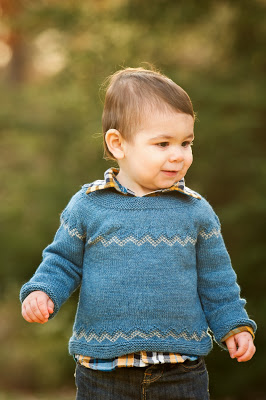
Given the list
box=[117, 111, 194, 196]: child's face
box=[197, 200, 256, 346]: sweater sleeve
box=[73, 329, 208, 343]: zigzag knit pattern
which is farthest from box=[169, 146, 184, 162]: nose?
box=[73, 329, 208, 343]: zigzag knit pattern

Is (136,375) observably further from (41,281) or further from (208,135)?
(208,135)

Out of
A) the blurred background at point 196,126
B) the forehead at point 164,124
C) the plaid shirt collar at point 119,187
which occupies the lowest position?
the blurred background at point 196,126

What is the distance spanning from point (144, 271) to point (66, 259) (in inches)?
12.0

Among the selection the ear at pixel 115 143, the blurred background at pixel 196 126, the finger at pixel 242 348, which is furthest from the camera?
the blurred background at pixel 196 126

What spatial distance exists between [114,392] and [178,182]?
→ 0.76 metres

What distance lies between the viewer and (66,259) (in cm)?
216

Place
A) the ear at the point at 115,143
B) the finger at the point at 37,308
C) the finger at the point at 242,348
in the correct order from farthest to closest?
1. the ear at the point at 115,143
2. the finger at the point at 242,348
3. the finger at the point at 37,308

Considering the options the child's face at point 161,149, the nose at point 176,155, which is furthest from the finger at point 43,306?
the nose at point 176,155

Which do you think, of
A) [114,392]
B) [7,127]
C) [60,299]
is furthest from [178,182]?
[7,127]

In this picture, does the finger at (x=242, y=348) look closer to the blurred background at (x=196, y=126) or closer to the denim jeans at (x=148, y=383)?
the denim jeans at (x=148, y=383)

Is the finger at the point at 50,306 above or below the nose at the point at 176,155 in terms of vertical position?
below

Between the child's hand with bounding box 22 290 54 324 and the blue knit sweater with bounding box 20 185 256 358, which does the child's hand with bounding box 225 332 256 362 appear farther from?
the child's hand with bounding box 22 290 54 324

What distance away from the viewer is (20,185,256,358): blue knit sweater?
2033 mm

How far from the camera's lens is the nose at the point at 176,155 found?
2.09 m
